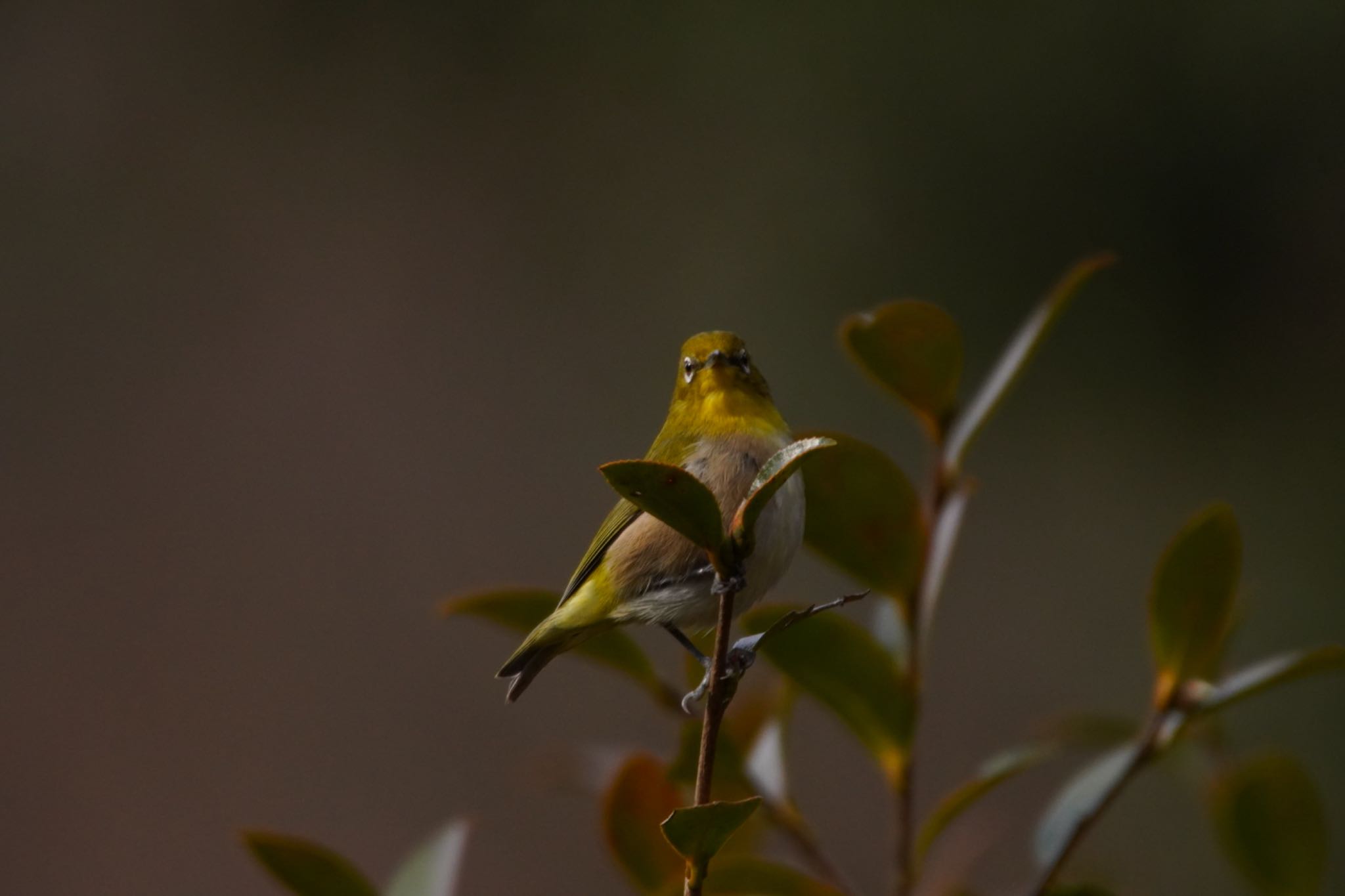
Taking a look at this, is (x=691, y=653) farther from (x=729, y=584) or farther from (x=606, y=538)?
(x=729, y=584)

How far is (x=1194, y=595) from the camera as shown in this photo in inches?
29.8

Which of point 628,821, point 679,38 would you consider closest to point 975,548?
point 679,38

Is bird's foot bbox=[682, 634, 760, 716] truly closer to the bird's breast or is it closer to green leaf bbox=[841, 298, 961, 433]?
the bird's breast

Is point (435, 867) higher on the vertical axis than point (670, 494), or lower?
lower

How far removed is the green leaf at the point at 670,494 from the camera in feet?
1.70

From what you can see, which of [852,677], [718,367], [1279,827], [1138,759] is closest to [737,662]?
[852,677]

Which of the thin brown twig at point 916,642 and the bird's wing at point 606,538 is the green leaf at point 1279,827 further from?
the bird's wing at point 606,538

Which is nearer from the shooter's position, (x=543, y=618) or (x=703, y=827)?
(x=703, y=827)

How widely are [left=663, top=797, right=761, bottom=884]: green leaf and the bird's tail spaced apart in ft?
0.92

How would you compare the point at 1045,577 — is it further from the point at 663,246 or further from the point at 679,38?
the point at 679,38

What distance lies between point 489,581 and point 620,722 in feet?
2.03

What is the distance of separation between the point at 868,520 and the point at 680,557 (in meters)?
0.13

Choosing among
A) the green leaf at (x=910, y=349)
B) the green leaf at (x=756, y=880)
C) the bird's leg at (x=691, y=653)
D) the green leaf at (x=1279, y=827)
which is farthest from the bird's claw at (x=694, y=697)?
the green leaf at (x=1279, y=827)

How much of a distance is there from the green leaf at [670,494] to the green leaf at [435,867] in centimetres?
40
